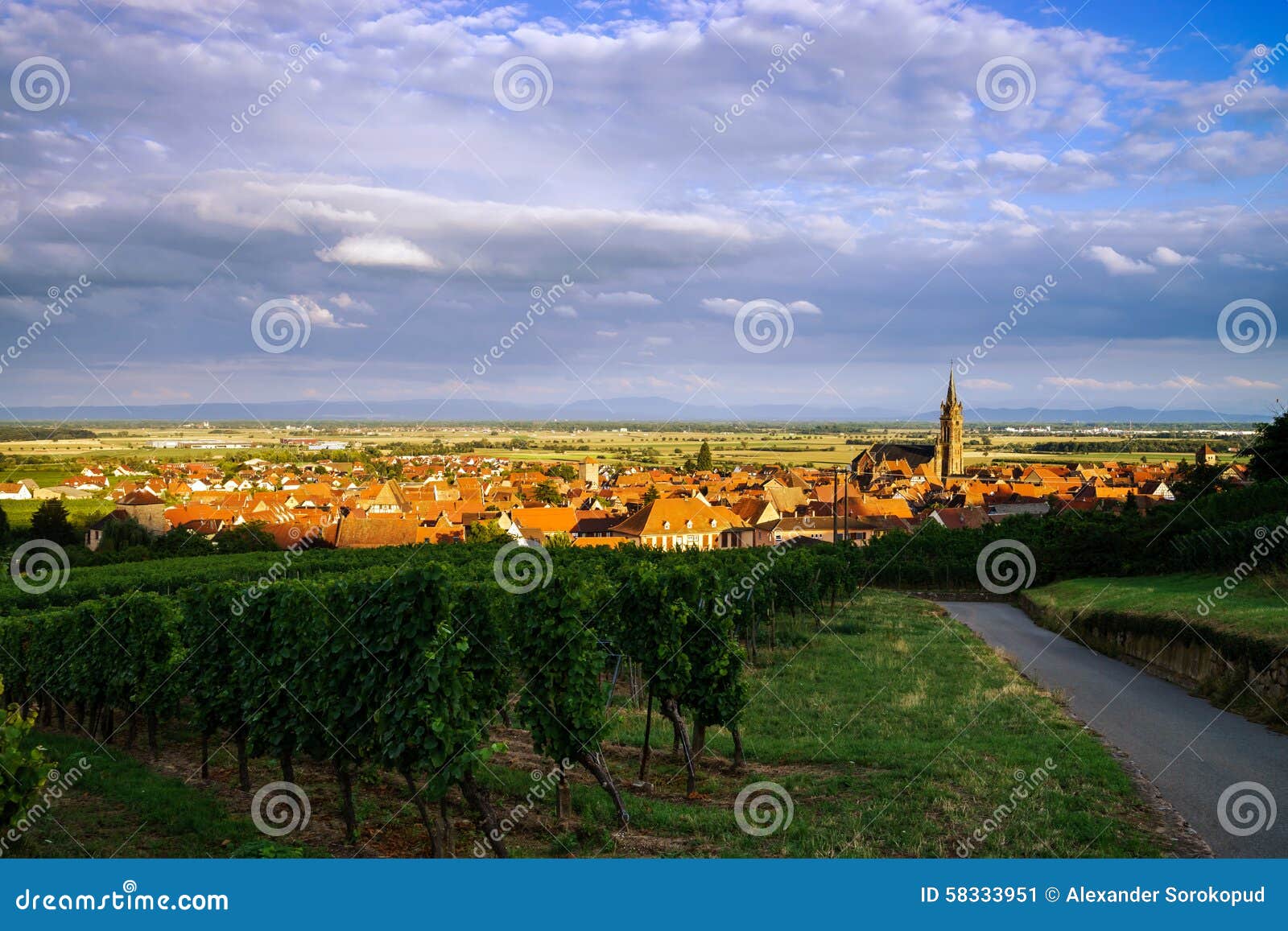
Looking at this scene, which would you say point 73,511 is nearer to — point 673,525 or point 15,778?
point 673,525

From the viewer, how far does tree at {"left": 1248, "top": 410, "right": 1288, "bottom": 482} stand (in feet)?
117

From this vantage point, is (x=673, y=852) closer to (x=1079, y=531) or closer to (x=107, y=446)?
(x=1079, y=531)

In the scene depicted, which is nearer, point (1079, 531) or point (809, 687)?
point (809, 687)

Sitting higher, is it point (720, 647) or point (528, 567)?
point (528, 567)

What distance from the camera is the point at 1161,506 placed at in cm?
3916

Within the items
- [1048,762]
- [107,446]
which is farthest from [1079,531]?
[107,446]

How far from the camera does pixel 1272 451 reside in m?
36.4

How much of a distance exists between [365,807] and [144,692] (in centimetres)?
627

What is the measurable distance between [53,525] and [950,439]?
122142mm

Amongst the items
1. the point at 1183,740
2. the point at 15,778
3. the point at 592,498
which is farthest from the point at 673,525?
the point at 15,778

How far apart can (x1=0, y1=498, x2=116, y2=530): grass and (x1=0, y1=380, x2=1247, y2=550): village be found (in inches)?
53.0

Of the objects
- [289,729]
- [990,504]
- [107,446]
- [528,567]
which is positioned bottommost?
[289,729]

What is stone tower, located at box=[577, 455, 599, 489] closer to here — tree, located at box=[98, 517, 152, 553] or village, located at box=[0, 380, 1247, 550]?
village, located at box=[0, 380, 1247, 550]

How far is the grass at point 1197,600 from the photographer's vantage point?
16.1 m
